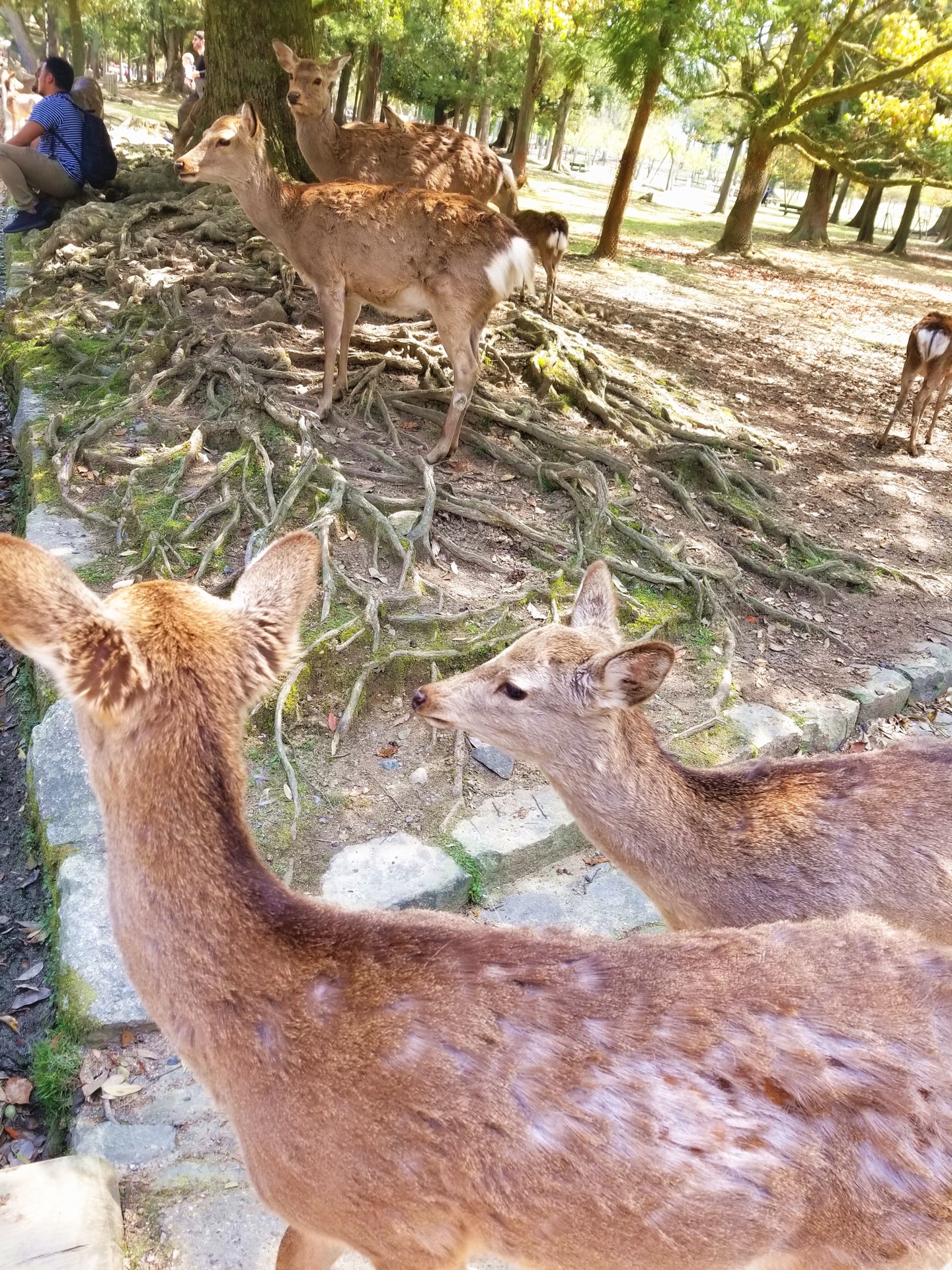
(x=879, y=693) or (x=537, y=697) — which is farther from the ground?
(x=537, y=697)

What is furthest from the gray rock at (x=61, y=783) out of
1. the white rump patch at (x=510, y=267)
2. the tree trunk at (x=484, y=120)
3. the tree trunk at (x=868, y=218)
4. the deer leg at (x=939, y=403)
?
the tree trunk at (x=484, y=120)

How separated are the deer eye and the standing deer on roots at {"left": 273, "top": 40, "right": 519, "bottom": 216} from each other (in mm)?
6503

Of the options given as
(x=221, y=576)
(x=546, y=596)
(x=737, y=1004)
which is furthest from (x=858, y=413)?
(x=737, y=1004)

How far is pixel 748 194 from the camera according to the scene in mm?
17641

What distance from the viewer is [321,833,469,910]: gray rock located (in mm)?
3301

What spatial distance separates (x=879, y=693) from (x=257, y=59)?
28.4 ft

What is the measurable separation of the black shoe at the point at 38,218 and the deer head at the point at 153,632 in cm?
1018

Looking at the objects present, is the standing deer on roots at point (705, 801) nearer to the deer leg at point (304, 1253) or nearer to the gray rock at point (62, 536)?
the deer leg at point (304, 1253)

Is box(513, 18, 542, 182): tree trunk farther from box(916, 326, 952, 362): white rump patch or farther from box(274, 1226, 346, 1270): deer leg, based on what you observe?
box(274, 1226, 346, 1270): deer leg

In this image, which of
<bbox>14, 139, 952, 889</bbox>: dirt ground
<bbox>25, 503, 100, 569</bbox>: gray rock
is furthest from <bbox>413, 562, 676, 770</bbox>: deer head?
<bbox>25, 503, 100, 569</bbox>: gray rock

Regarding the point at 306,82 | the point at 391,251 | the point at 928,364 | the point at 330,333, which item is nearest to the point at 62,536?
the point at 330,333

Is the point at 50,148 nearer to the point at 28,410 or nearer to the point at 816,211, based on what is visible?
the point at 28,410

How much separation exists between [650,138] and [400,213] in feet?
217

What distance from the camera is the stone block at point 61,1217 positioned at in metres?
2.09
